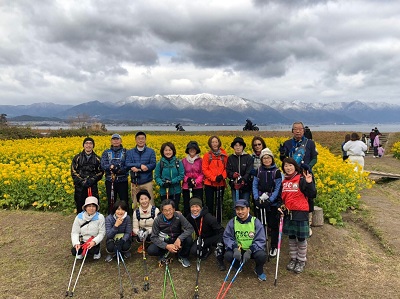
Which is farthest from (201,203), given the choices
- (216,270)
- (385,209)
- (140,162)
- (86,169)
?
(385,209)

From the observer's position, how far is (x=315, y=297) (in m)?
4.27

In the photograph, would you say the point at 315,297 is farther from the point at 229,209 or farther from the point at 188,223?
the point at 229,209

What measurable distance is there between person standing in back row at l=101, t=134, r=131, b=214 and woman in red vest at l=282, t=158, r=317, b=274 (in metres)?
3.30

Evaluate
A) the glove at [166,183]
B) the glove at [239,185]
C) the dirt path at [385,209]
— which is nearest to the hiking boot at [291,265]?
the glove at [239,185]

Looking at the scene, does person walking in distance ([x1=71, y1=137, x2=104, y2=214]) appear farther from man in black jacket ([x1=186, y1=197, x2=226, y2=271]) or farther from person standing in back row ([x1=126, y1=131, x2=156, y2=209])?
man in black jacket ([x1=186, y1=197, x2=226, y2=271])

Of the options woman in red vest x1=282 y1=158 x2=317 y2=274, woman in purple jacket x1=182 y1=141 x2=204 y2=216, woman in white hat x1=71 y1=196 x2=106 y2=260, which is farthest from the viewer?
woman in purple jacket x1=182 y1=141 x2=204 y2=216

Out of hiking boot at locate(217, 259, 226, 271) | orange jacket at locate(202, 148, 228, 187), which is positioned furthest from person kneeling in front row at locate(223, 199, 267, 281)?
orange jacket at locate(202, 148, 228, 187)

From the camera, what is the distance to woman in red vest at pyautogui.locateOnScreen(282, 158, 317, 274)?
4836mm

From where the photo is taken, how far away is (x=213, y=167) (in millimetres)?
5996

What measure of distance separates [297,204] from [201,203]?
1.60 meters

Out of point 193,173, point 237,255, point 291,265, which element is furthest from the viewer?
point 193,173

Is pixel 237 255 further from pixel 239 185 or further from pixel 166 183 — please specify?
pixel 166 183

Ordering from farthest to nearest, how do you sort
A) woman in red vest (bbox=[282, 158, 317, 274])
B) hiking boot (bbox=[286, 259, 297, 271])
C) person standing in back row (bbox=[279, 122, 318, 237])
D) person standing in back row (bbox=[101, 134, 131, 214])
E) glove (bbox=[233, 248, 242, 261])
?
person standing in back row (bbox=[101, 134, 131, 214]) < person standing in back row (bbox=[279, 122, 318, 237]) < hiking boot (bbox=[286, 259, 297, 271]) < woman in red vest (bbox=[282, 158, 317, 274]) < glove (bbox=[233, 248, 242, 261])

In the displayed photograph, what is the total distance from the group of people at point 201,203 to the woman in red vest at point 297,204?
0.05 feet
